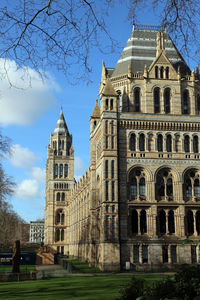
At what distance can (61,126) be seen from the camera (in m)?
98.7

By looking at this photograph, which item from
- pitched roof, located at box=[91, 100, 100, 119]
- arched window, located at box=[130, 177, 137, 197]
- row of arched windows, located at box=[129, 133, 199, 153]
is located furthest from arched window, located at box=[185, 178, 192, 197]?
pitched roof, located at box=[91, 100, 100, 119]

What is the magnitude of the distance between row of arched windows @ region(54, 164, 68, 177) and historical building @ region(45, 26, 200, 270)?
4547 cm

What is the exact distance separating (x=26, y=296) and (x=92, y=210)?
24.7 m

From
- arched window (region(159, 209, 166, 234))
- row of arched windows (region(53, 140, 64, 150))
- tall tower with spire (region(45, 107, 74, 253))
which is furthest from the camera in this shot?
row of arched windows (region(53, 140, 64, 150))

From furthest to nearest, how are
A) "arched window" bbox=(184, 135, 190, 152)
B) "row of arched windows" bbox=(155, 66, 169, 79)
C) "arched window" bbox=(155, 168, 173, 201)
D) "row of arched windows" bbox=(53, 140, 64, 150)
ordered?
"row of arched windows" bbox=(53, 140, 64, 150)
"row of arched windows" bbox=(155, 66, 169, 79)
"arched window" bbox=(184, 135, 190, 152)
"arched window" bbox=(155, 168, 173, 201)

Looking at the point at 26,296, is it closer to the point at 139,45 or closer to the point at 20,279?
the point at 20,279

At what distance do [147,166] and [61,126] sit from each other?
6179 cm

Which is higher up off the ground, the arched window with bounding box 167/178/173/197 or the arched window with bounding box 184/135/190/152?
the arched window with bounding box 184/135/190/152

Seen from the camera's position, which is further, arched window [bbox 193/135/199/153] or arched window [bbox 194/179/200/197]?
arched window [bbox 193/135/199/153]

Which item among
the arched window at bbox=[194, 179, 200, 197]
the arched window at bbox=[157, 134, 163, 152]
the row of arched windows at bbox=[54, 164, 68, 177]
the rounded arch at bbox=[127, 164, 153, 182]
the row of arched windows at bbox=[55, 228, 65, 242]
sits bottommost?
the row of arched windows at bbox=[55, 228, 65, 242]

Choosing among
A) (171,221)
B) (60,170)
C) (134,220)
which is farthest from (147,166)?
(60,170)

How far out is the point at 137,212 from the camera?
38375 mm

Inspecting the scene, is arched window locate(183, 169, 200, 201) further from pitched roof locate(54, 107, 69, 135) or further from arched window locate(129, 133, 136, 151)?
pitched roof locate(54, 107, 69, 135)

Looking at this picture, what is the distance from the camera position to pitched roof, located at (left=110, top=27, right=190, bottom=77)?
47.2 m
